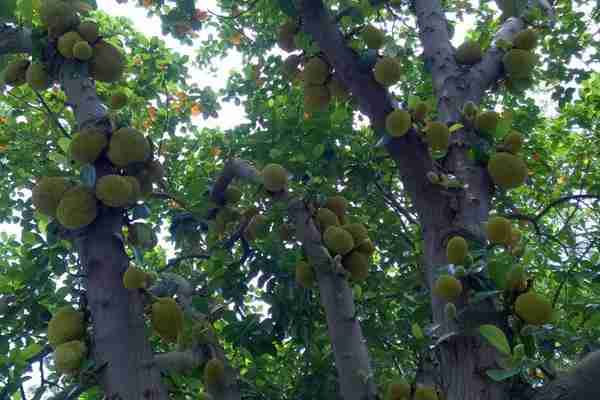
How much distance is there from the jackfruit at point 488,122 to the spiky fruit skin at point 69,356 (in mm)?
1506

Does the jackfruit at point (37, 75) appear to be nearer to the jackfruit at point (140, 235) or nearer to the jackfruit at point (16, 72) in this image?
the jackfruit at point (16, 72)

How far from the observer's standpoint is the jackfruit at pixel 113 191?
5.44ft

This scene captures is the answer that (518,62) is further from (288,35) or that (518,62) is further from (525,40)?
(288,35)

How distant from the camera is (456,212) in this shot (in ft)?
6.19

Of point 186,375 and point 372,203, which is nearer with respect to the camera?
point 186,375

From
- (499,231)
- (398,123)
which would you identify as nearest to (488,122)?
(398,123)

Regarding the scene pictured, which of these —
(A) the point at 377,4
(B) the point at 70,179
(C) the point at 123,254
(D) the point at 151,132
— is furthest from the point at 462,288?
(D) the point at 151,132

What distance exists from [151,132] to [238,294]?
2.81 m

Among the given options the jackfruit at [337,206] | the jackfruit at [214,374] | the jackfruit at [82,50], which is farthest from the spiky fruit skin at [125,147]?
the jackfruit at [337,206]

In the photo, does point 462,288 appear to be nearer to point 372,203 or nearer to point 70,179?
point 70,179

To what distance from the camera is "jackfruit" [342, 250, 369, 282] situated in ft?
6.89

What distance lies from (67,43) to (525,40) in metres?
1.77

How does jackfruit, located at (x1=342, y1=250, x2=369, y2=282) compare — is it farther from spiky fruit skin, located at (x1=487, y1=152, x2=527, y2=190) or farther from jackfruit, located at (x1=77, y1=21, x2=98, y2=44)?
jackfruit, located at (x1=77, y1=21, x2=98, y2=44)

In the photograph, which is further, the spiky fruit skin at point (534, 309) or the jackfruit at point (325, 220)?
the jackfruit at point (325, 220)
